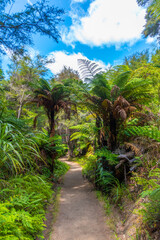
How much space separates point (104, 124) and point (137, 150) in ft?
3.82

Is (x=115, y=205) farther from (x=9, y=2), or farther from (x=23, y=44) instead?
(x=9, y=2)

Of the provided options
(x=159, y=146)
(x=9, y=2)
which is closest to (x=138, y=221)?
(x=159, y=146)

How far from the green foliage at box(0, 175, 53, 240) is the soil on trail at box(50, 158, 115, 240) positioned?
384 millimetres

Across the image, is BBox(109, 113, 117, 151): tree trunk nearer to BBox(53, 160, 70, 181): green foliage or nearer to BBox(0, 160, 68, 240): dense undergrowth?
BBox(0, 160, 68, 240): dense undergrowth

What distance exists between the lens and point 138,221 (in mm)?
1835

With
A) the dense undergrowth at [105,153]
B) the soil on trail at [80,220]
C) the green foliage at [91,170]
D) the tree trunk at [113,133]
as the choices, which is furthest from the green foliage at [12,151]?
the green foliage at [91,170]

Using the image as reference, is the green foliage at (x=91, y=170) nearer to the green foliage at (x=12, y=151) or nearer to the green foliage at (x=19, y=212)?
the green foliage at (x=19, y=212)

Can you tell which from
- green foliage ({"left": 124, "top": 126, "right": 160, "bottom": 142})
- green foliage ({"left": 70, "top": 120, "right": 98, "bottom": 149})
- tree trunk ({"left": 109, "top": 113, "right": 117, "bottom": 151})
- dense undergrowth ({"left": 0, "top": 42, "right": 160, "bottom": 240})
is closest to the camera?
dense undergrowth ({"left": 0, "top": 42, "right": 160, "bottom": 240})

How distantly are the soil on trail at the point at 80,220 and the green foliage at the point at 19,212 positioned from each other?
0.38 metres

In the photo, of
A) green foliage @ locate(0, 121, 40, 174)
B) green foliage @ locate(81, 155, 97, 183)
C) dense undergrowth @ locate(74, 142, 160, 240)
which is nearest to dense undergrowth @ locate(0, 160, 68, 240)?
green foliage @ locate(0, 121, 40, 174)

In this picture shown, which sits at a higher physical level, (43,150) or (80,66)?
(80,66)

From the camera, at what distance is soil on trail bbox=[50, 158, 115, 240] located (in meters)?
2.07

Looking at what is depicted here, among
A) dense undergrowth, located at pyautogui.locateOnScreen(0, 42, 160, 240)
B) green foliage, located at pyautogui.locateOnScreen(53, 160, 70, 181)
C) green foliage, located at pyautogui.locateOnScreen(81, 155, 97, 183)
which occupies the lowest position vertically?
green foliage, located at pyautogui.locateOnScreen(53, 160, 70, 181)

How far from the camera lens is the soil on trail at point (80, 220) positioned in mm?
2074
